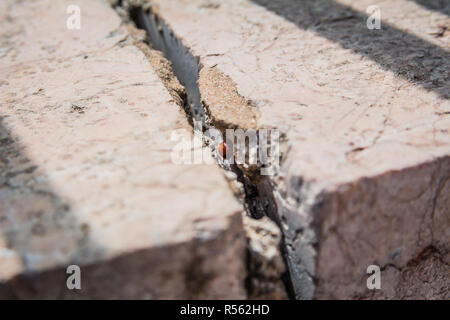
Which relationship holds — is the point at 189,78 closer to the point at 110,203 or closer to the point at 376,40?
the point at 376,40

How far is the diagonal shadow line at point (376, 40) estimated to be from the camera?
1534 mm

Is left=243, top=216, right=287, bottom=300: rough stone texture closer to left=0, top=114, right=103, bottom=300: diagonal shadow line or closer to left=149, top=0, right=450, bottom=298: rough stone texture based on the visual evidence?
left=149, top=0, right=450, bottom=298: rough stone texture

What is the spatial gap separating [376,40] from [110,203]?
1.42 m

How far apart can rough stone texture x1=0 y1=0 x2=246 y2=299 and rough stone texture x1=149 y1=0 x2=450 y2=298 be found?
23cm

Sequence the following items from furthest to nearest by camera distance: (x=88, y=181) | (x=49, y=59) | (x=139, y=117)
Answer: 1. (x=49, y=59)
2. (x=139, y=117)
3. (x=88, y=181)

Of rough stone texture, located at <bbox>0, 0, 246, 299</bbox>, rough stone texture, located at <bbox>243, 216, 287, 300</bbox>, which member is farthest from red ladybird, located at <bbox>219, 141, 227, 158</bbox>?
rough stone texture, located at <bbox>243, 216, 287, 300</bbox>

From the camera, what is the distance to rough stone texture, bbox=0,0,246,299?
95cm

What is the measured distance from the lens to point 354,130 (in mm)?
1248

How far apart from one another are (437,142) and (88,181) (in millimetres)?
1015

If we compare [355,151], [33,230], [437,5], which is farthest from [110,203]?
[437,5]

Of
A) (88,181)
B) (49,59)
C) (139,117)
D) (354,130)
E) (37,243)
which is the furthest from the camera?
(49,59)

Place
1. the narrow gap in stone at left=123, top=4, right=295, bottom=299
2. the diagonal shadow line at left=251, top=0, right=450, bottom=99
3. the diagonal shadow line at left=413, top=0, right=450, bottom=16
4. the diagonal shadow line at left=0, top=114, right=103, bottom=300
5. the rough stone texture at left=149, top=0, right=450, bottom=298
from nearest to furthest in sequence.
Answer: the diagonal shadow line at left=0, top=114, right=103, bottom=300, the rough stone texture at left=149, top=0, right=450, bottom=298, the narrow gap in stone at left=123, top=4, right=295, bottom=299, the diagonal shadow line at left=251, top=0, right=450, bottom=99, the diagonal shadow line at left=413, top=0, right=450, bottom=16
